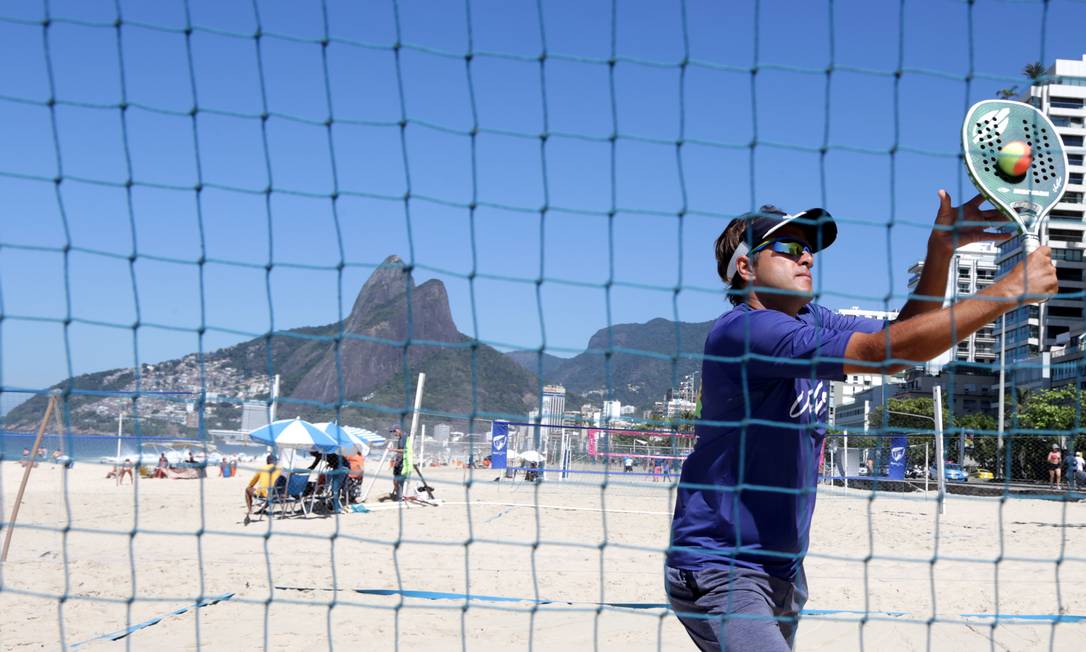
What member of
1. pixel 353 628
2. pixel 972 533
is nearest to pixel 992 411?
pixel 972 533

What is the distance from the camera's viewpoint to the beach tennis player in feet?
6.33

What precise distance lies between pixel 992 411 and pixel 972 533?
4786cm

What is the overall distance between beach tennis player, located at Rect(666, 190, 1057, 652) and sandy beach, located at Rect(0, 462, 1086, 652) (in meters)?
0.14

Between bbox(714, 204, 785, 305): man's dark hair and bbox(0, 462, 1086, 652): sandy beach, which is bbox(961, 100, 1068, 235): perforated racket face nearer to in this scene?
bbox(714, 204, 785, 305): man's dark hair

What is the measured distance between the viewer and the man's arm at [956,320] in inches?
67.1

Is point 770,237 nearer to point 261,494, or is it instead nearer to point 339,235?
point 339,235

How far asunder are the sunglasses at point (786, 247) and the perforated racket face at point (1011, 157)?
0.42m

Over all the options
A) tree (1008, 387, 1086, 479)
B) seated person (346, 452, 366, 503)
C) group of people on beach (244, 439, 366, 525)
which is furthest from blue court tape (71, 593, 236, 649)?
tree (1008, 387, 1086, 479)

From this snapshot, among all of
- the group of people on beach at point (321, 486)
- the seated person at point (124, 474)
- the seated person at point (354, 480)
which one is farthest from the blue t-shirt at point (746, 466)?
the seated person at point (124, 474)

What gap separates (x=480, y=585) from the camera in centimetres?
553

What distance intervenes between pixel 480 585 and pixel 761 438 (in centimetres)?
379

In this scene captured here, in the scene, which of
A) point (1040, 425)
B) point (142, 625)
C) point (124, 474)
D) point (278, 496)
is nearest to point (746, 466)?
point (142, 625)

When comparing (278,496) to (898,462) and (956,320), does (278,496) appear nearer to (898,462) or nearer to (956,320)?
(956,320)

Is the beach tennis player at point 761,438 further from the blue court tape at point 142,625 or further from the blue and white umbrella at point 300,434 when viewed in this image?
the blue and white umbrella at point 300,434
